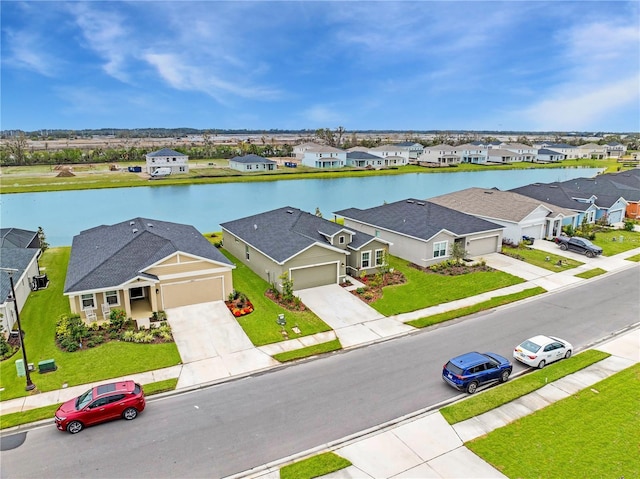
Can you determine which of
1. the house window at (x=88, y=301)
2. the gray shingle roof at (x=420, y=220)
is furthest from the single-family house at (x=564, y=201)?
the house window at (x=88, y=301)

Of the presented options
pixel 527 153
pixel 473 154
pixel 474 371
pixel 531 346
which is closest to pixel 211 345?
pixel 474 371

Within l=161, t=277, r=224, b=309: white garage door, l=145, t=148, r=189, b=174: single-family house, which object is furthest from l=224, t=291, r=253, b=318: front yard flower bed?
l=145, t=148, r=189, b=174: single-family house

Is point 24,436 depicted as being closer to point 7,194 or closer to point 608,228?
point 608,228

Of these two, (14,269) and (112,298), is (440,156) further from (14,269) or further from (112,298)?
(14,269)

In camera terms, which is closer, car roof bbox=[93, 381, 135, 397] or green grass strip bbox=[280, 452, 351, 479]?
Result: green grass strip bbox=[280, 452, 351, 479]

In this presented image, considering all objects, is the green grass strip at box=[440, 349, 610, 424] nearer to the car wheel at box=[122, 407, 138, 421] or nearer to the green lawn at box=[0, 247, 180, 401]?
the car wheel at box=[122, 407, 138, 421]

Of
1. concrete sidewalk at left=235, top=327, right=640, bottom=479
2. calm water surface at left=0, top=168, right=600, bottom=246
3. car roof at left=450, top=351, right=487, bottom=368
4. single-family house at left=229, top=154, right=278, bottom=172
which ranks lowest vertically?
concrete sidewalk at left=235, top=327, right=640, bottom=479

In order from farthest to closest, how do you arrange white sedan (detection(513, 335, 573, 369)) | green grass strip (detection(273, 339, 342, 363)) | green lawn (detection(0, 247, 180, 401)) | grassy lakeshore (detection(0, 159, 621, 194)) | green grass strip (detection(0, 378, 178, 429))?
grassy lakeshore (detection(0, 159, 621, 194)) → green grass strip (detection(273, 339, 342, 363)) → white sedan (detection(513, 335, 573, 369)) → green lawn (detection(0, 247, 180, 401)) → green grass strip (detection(0, 378, 178, 429))
